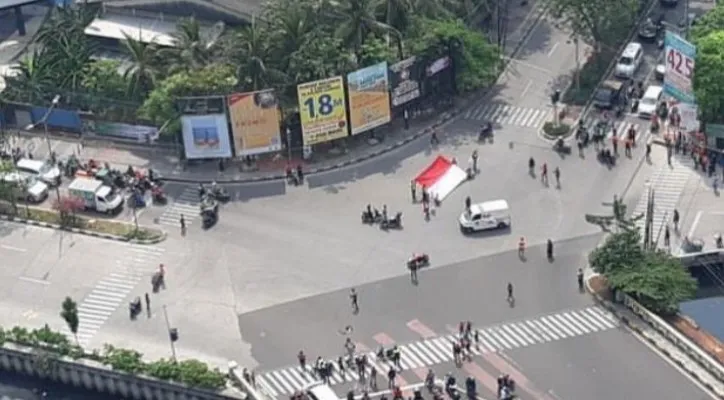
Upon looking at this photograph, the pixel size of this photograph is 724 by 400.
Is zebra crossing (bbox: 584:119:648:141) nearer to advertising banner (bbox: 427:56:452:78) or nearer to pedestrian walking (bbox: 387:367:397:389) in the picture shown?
advertising banner (bbox: 427:56:452:78)

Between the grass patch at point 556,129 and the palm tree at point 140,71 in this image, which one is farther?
the palm tree at point 140,71

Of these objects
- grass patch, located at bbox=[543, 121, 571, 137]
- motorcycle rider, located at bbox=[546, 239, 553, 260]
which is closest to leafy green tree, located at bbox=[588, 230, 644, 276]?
motorcycle rider, located at bbox=[546, 239, 553, 260]

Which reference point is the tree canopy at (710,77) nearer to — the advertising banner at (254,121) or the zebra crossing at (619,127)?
the zebra crossing at (619,127)

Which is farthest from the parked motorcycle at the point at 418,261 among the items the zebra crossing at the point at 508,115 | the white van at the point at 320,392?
the zebra crossing at the point at 508,115

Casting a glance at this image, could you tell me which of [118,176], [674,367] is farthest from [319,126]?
[674,367]

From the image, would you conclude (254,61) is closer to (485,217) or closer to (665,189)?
(485,217)
